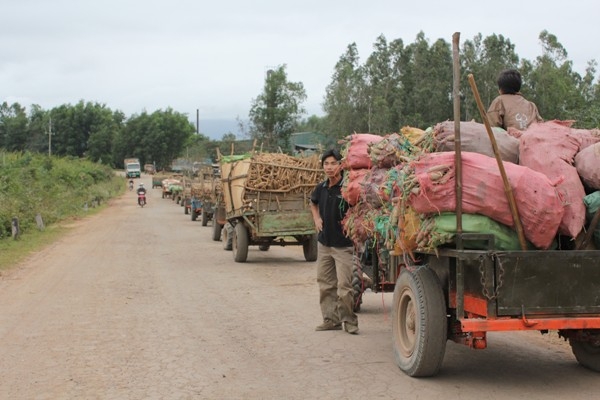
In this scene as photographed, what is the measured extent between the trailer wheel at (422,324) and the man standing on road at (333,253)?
5.14ft

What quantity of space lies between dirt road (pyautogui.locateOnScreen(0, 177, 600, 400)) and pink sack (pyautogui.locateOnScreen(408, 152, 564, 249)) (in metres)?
1.36

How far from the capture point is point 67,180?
2154 inches

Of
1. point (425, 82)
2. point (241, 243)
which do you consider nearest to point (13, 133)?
point (425, 82)

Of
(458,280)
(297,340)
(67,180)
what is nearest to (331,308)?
(297,340)

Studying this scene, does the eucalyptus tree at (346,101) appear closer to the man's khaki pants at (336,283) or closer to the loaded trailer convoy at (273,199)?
the loaded trailer convoy at (273,199)

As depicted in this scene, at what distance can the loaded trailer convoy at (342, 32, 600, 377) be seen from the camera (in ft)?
17.6

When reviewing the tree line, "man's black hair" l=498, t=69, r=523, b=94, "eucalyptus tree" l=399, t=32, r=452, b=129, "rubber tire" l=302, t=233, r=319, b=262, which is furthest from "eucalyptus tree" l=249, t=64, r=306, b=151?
"man's black hair" l=498, t=69, r=523, b=94

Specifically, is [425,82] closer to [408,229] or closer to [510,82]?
[510,82]

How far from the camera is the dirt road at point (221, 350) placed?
237 inches

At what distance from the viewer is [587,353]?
6520 millimetres

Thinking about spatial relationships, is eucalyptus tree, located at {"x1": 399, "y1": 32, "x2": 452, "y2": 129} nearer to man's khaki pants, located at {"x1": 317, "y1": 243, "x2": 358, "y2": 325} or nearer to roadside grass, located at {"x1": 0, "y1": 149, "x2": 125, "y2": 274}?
roadside grass, located at {"x1": 0, "y1": 149, "x2": 125, "y2": 274}

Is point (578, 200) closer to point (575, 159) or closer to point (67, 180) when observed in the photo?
point (575, 159)

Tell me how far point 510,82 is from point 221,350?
3.82 meters

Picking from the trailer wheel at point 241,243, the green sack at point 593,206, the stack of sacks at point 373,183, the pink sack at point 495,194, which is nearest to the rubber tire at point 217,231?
the trailer wheel at point 241,243
